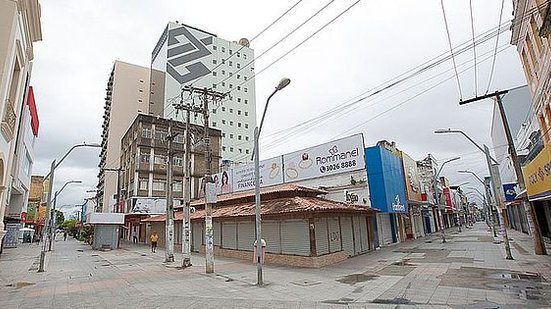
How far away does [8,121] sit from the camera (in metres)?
9.47

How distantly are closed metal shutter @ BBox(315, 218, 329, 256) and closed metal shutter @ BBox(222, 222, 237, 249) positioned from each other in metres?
6.88

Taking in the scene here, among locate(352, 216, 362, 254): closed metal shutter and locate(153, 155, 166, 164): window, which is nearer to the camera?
locate(352, 216, 362, 254): closed metal shutter

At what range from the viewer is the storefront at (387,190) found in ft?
78.0

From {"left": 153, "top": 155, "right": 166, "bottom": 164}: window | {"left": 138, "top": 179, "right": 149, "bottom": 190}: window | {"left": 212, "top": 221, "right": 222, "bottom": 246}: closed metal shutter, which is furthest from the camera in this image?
{"left": 153, "top": 155, "right": 166, "bottom": 164}: window

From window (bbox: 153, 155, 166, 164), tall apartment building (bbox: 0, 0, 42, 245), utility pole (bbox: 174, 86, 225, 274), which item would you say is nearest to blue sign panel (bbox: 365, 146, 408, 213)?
utility pole (bbox: 174, 86, 225, 274)

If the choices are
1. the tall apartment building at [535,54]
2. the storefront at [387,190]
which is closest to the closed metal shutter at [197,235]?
the storefront at [387,190]

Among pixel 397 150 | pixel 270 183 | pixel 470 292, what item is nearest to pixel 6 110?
pixel 470 292

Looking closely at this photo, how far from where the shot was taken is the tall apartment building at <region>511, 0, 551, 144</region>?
13938 mm

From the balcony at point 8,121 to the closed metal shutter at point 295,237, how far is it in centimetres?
1269

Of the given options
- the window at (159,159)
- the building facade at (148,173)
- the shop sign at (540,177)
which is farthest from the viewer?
the window at (159,159)

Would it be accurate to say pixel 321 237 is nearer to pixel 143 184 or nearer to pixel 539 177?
pixel 539 177

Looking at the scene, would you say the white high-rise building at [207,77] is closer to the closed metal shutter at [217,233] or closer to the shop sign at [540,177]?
the closed metal shutter at [217,233]

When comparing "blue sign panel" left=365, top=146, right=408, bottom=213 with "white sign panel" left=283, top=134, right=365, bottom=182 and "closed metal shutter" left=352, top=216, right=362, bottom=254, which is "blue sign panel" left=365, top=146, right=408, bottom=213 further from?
"closed metal shutter" left=352, top=216, right=362, bottom=254

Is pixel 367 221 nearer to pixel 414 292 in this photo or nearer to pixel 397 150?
pixel 397 150
